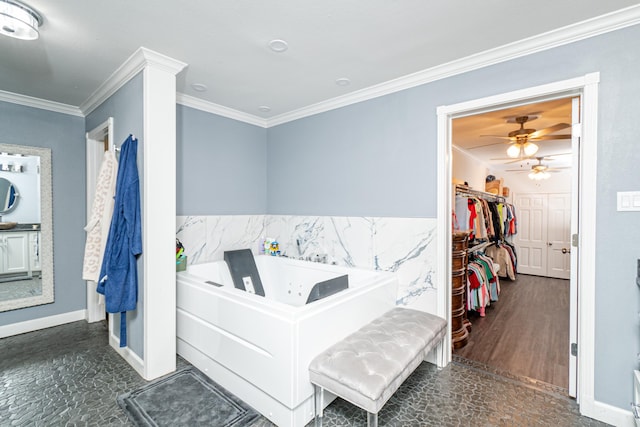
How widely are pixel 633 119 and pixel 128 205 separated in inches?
133

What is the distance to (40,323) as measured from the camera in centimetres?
314

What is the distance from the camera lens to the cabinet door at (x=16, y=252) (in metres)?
2.95

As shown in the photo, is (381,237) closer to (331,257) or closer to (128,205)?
(331,257)

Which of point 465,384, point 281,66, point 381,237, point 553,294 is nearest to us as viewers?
point 465,384

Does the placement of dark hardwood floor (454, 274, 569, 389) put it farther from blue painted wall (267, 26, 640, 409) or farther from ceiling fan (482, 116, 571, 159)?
ceiling fan (482, 116, 571, 159)

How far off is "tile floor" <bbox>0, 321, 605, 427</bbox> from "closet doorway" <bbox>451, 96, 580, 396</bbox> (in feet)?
0.98

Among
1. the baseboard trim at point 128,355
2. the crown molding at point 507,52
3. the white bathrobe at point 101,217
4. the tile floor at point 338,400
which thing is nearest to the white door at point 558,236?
the tile floor at point 338,400

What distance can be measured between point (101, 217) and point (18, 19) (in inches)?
56.9

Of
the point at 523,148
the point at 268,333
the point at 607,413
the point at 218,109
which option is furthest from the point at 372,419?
the point at 523,148

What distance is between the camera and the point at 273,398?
1.76 m

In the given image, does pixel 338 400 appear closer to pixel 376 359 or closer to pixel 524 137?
pixel 376 359

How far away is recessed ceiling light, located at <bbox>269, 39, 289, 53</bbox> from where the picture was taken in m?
2.03

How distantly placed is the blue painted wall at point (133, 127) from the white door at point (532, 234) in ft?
23.3

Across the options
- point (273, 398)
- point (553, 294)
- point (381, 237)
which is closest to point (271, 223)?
point (381, 237)
